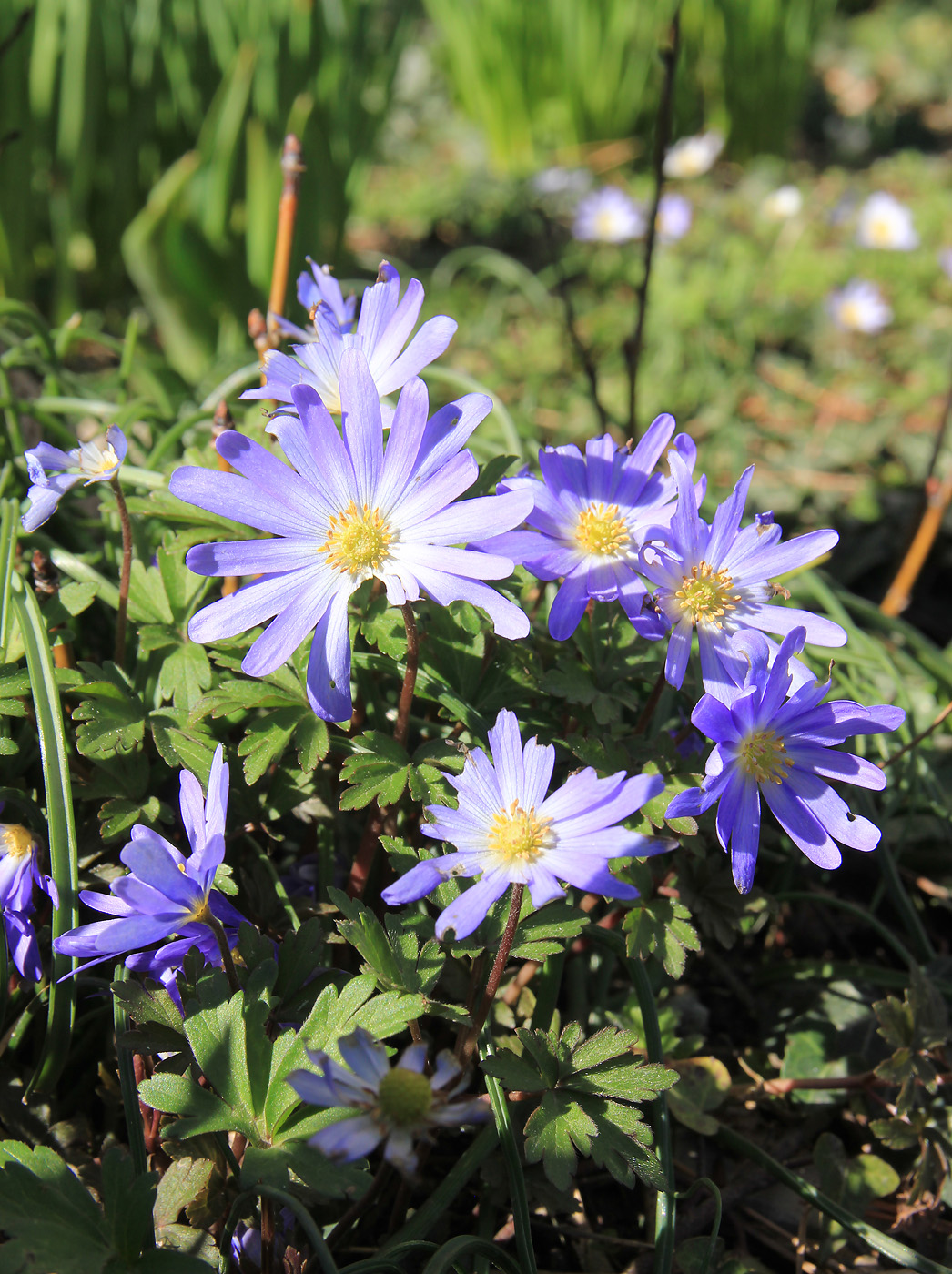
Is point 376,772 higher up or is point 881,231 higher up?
point 881,231

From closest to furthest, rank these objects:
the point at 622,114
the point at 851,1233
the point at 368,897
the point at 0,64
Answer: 1. the point at 851,1233
2. the point at 368,897
3. the point at 0,64
4. the point at 622,114

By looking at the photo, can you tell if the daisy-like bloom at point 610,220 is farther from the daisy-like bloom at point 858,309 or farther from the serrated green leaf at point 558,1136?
the serrated green leaf at point 558,1136

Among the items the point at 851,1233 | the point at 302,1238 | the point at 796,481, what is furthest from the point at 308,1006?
the point at 796,481

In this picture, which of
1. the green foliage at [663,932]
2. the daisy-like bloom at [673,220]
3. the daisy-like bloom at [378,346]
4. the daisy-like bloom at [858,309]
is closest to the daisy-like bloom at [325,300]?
the daisy-like bloom at [378,346]

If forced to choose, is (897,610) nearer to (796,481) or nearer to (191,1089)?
(796,481)

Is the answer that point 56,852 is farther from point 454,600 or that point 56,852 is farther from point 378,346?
point 378,346

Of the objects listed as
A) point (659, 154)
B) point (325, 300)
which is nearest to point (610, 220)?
point (659, 154)

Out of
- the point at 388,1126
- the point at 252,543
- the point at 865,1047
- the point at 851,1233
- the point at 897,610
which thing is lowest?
the point at 851,1233
